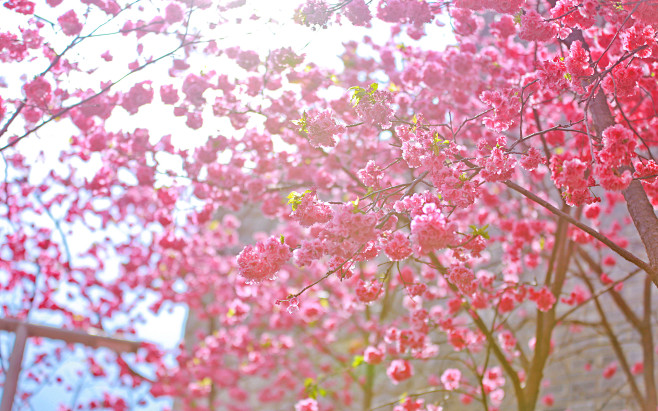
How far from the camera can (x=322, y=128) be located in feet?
11.2

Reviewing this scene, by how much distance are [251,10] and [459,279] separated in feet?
10.7

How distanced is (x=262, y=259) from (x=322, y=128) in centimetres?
84

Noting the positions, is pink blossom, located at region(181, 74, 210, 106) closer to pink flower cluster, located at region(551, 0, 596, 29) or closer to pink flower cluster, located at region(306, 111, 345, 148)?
pink flower cluster, located at region(306, 111, 345, 148)

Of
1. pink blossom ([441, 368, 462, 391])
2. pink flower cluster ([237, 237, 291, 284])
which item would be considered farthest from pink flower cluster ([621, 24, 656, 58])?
pink blossom ([441, 368, 462, 391])

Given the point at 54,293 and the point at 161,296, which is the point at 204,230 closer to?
the point at 161,296

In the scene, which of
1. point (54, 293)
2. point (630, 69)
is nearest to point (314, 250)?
point (630, 69)

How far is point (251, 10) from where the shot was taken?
5418 mm

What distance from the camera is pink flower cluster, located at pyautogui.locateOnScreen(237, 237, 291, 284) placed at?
3.19m

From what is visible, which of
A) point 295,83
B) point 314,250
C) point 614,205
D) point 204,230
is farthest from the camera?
point 204,230

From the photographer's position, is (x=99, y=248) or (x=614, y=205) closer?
(x=614, y=205)

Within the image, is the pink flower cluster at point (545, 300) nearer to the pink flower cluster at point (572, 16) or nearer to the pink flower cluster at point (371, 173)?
the pink flower cluster at point (371, 173)

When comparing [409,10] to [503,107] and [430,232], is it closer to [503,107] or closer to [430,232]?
[503,107]

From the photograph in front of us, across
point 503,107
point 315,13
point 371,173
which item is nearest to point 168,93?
point 315,13

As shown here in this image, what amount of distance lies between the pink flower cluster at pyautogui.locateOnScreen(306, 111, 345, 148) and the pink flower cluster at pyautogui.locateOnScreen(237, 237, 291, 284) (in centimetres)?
65
